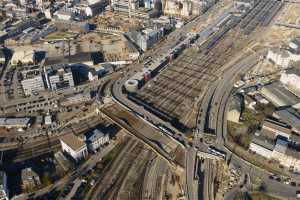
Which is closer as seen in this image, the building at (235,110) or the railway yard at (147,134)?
the railway yard at (147,134)

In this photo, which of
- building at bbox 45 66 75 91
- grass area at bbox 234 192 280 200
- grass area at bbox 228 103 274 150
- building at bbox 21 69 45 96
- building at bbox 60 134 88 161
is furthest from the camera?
building at bbox 45 66 75 91

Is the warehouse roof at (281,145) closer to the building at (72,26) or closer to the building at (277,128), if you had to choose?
the building at (277,128)

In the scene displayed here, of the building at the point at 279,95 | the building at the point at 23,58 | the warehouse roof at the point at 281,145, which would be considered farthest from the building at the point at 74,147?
the building at the point at 279,95

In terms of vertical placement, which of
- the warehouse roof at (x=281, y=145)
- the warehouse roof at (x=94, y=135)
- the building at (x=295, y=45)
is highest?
the building at (x=295, y=45)

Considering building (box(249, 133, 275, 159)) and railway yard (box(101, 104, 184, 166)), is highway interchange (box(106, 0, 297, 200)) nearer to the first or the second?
railway yard (box(101, 104, 184, 166))

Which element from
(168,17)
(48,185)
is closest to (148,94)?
(48,185)

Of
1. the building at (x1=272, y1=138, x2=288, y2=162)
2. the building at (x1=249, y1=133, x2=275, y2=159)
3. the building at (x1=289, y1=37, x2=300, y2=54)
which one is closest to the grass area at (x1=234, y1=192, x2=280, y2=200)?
the building at (x1=272, y1=138, x2=288, y2=162)
